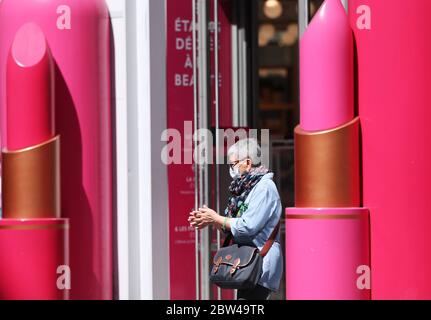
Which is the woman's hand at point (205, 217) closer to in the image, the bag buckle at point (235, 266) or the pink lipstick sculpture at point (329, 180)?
the bag buckle at point (235, 266)

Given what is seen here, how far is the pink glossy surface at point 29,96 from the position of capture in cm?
834

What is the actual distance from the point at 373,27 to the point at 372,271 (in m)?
1.49

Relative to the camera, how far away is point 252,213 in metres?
7.03

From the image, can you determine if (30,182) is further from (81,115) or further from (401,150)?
(401,150)

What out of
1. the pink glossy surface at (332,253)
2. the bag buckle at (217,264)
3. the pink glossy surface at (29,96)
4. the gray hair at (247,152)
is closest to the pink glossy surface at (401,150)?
the pink glossy surface at (332,253)

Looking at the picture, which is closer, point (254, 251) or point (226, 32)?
point (254, 251)

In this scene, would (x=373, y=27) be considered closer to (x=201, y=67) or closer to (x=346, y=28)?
(x=346, y=28)

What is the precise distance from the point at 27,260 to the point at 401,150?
2800 millimetres

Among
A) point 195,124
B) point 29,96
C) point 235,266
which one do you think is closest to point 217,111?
point 195,124

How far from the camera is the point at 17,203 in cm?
832

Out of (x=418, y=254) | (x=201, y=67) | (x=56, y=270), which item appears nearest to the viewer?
(x=418, y=254)

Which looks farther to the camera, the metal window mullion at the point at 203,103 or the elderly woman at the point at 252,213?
the metal window mullion at the point at 203,103

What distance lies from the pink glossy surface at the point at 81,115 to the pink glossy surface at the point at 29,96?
20 centimetres
